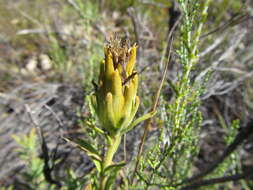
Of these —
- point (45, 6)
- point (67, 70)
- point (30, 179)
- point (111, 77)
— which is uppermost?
point (45, 6)

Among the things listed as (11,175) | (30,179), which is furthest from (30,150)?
(11,175)

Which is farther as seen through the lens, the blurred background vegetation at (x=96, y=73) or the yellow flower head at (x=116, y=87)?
the blurred background vegetation at (x=96, y=73)

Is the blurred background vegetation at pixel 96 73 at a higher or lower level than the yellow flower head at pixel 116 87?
lower

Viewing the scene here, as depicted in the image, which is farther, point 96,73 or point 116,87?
point 96,73

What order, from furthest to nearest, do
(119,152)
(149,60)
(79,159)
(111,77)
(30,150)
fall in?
(149,60) < (79,159) < (119,152) < (30,150) < (111,77)

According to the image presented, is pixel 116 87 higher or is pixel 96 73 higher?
pixel 116 87

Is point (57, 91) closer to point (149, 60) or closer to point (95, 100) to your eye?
point (149, 60)
